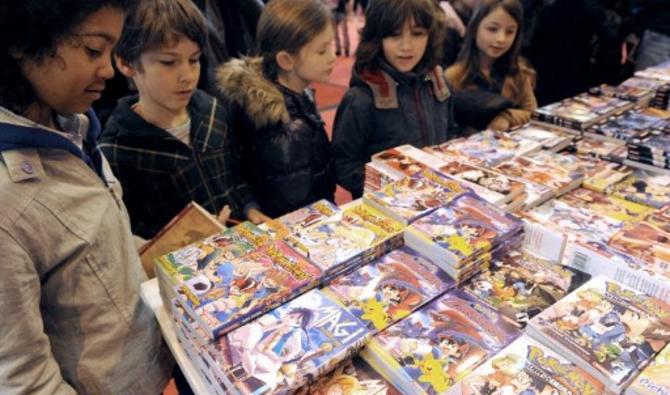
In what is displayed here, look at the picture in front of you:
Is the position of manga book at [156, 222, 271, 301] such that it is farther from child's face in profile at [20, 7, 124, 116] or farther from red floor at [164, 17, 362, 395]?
red floor at [164, 17, 362, 395]

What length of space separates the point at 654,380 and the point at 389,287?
0.50 meters

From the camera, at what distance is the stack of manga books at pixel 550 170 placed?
4.89ft

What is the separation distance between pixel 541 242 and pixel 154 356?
102 centimetres

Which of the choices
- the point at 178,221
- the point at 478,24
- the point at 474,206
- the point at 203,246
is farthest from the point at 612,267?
the point at 478,24

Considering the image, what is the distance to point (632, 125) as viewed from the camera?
1.95m

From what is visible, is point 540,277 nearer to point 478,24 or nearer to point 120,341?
point 120,341

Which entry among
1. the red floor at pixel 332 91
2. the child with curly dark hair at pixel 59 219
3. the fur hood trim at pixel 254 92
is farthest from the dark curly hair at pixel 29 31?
the red floor at pixel 332 91

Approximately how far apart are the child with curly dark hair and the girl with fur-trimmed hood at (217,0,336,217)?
29.5 inches

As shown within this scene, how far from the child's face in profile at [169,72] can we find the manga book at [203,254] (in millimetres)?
545

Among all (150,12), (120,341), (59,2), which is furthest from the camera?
(150,12)

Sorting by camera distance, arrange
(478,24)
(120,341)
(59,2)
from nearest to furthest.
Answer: (59,2) → (120,341) → (478,24)

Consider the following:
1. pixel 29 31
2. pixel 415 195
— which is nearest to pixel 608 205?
pixel 415 195

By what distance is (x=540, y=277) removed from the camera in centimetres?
111

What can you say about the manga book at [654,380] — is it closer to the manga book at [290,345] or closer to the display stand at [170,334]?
the manga book at [290,345]
